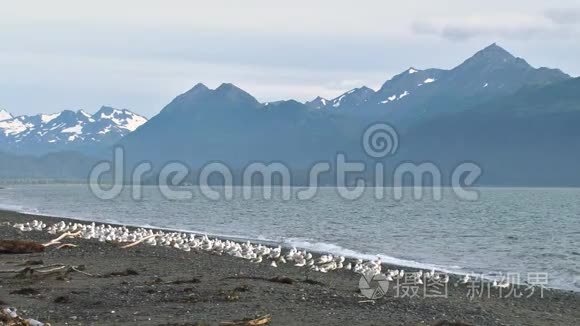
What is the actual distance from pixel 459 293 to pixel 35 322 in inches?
466

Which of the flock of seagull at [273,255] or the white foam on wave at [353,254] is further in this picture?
the white foam on wave at [353,254]

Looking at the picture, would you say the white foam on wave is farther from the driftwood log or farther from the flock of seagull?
the driftwood log

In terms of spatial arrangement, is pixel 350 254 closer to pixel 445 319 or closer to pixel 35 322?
pixel 445 319

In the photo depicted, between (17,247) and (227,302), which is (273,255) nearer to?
→ (17,247)

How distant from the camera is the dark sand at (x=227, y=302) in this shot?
576 inches

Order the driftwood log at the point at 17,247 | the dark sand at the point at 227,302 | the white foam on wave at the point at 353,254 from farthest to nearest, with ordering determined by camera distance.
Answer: the white foam on wave at the point at 353,254, the driftwood log at the point at 17,247, the dark sand at the point at 227,302

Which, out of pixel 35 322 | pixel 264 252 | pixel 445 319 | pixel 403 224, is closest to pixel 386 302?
pixel 445 319

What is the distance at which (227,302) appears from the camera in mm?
15953

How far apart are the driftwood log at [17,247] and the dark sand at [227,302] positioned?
1.82 meters

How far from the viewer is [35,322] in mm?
12852

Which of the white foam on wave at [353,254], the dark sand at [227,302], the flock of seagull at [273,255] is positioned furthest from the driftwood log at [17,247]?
the white foam on wave at [353,254]

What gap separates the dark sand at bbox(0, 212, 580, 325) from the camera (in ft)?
48.0

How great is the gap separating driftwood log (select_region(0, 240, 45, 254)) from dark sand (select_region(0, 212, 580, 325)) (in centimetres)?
182

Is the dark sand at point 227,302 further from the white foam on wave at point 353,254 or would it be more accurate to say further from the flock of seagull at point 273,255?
the white foam on wave at point 353,254
